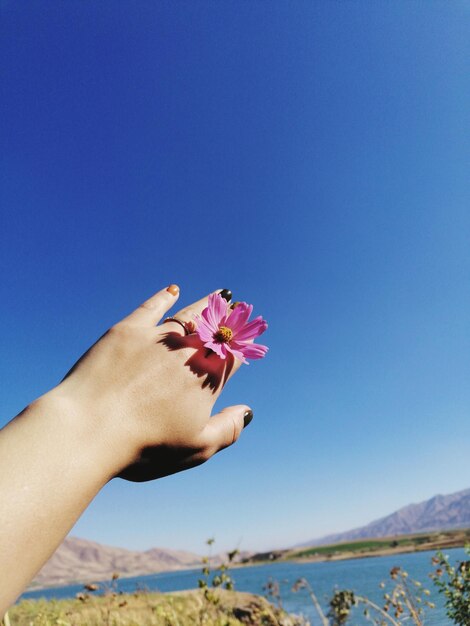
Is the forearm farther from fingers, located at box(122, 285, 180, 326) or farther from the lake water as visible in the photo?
the lake water

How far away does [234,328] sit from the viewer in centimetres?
188

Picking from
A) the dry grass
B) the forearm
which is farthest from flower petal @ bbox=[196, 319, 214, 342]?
the dry grass

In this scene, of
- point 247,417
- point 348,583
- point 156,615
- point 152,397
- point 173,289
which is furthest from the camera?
point 348,583

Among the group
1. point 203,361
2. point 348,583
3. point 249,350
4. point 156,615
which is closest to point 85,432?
point 203,361

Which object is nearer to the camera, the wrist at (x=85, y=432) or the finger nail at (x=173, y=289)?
the wrist at (x=85, y=432)

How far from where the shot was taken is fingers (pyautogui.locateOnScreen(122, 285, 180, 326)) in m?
2.01

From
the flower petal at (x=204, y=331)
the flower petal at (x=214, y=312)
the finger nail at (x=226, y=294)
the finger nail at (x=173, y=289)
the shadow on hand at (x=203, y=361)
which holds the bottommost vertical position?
the shadow on hand at (x=203, y=361)

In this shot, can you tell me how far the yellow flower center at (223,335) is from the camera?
1.85 m

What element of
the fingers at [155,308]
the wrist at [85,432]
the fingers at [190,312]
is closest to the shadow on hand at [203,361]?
the fingers at [190,312]

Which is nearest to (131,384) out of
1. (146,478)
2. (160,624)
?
(146,478)

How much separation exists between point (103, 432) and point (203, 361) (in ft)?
1.85

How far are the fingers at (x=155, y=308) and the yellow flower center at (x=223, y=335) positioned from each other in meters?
0.40

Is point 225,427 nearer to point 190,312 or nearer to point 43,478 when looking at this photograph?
point 190,312

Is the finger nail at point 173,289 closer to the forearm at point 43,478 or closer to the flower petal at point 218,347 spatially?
the flower petal at point 218,347
